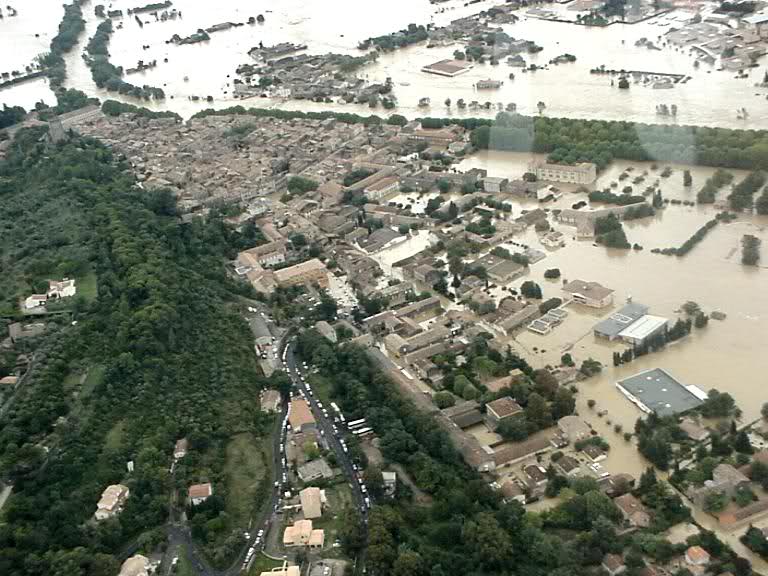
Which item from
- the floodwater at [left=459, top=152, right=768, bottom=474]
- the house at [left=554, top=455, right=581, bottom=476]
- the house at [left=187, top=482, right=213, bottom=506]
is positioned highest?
the house at [left=187, top=482, right=213, bottom=506]

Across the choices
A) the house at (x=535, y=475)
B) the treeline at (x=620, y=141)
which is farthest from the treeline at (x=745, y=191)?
the house at (x=535, y=475)

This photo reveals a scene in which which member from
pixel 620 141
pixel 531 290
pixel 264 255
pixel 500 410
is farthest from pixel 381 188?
pixel 500 410

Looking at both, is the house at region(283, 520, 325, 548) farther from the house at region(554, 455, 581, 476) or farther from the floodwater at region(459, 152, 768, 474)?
the floodwater at region(459, 152, 768, 474)

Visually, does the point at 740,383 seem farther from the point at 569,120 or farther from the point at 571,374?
the point at 569,120

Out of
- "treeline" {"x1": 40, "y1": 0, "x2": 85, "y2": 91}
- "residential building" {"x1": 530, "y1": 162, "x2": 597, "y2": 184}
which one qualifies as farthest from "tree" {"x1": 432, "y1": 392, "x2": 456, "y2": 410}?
"treeline" {"x1": 40, "y1": 0, "x2": 85, "y2": 91}

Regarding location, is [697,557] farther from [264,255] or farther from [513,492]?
[264,255]

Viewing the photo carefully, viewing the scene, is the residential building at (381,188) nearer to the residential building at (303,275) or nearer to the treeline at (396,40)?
the residential building at (303,275)

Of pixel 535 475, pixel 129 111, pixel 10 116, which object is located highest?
pixel 10 116
